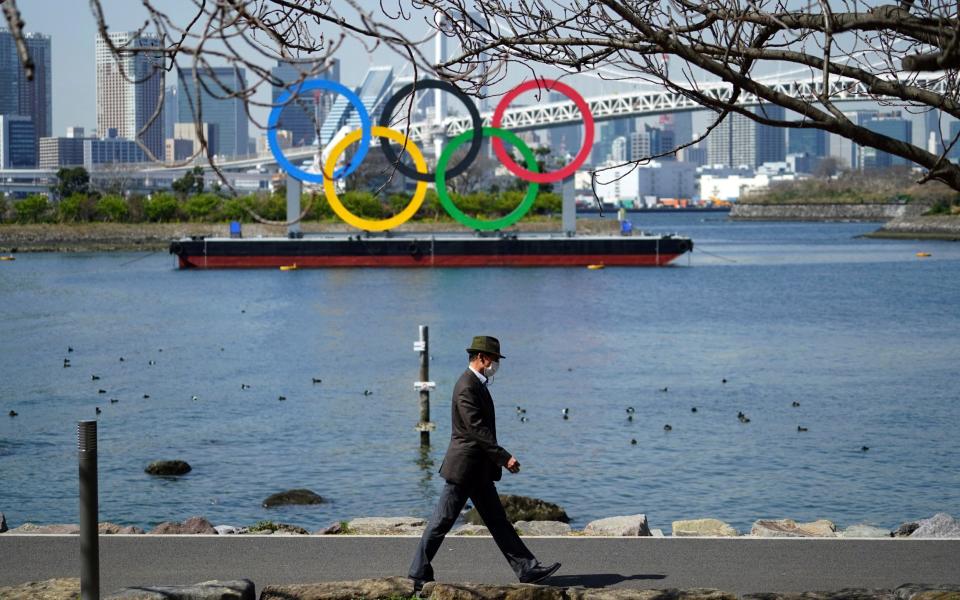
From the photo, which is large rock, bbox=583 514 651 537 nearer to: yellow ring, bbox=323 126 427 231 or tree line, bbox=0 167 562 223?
yellow ring, bbox=323 126 427 231

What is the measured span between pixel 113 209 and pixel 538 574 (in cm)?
8566

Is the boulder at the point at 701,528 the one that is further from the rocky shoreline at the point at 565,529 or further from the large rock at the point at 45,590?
the large rock at the point at 45,590

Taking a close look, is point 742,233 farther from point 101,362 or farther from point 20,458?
point 20,458

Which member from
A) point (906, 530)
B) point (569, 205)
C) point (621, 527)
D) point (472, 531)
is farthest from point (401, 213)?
point (472, 531)

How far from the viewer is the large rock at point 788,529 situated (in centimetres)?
923

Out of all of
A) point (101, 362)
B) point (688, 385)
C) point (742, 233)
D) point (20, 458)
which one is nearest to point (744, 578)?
point (20, 458)

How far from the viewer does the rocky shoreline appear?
9172 millimetres

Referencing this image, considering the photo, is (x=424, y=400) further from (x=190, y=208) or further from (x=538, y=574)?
(x=190, y=208)

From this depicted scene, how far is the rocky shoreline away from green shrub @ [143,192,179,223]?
8259cm

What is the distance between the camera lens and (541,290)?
150 ft

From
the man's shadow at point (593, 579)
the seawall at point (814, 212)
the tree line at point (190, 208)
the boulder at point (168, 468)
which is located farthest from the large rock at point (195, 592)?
the seawall at point (814, 212)

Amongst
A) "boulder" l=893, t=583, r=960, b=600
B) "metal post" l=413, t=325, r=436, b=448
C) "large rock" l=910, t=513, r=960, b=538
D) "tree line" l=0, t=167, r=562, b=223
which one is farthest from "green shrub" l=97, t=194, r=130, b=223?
"boulder" l=893, t=583, r=960, b=600

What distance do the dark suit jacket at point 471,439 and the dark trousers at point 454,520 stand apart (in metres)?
0.07

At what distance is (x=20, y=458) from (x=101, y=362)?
1135 cm
